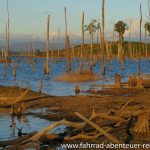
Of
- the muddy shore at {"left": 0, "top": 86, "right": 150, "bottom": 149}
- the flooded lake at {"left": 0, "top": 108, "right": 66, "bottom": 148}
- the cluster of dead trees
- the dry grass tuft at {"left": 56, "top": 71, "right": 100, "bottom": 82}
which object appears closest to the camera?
the cluster of dead trees

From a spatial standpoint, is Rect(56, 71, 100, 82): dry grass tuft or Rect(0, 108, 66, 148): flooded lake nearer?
Rect(0, 108, 66, 148): flooded lake

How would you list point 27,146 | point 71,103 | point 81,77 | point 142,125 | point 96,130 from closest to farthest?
point 27,146 < point 96,130 < point 142,125 < point 71,103 < point 81,77

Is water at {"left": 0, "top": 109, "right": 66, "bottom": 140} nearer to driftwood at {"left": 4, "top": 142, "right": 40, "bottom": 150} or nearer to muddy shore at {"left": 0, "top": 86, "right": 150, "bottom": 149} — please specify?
muddy shore at {"left": 0, "top": 86, "right": 150, "bottom": 149}

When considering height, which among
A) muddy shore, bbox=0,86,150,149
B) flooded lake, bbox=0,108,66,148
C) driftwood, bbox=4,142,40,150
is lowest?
flooded lake, bbox=0,108,66,148

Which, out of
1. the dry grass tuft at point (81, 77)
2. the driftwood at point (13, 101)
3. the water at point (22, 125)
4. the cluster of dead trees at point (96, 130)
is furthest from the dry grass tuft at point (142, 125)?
the dry grass tuft at point (81, 77)

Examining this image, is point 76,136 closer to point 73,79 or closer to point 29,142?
point 29,142

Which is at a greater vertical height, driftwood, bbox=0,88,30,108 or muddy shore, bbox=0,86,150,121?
driftwood, bbox=0,88,30,108

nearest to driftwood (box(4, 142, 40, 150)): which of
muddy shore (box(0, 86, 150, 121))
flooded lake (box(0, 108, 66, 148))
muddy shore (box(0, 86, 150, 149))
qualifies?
flooded lake (box(0, 108, 66, 148))

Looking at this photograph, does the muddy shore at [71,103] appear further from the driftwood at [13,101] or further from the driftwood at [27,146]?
the driftwood at [27,146]

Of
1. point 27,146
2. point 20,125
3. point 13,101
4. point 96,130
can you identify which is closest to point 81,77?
point 13,101

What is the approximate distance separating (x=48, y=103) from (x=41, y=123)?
6014 millimetres

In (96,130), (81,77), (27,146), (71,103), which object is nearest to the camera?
(27,146)

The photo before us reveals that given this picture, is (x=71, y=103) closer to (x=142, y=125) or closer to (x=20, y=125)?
(x=20, y=125)

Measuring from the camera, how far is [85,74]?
43.9 metres
